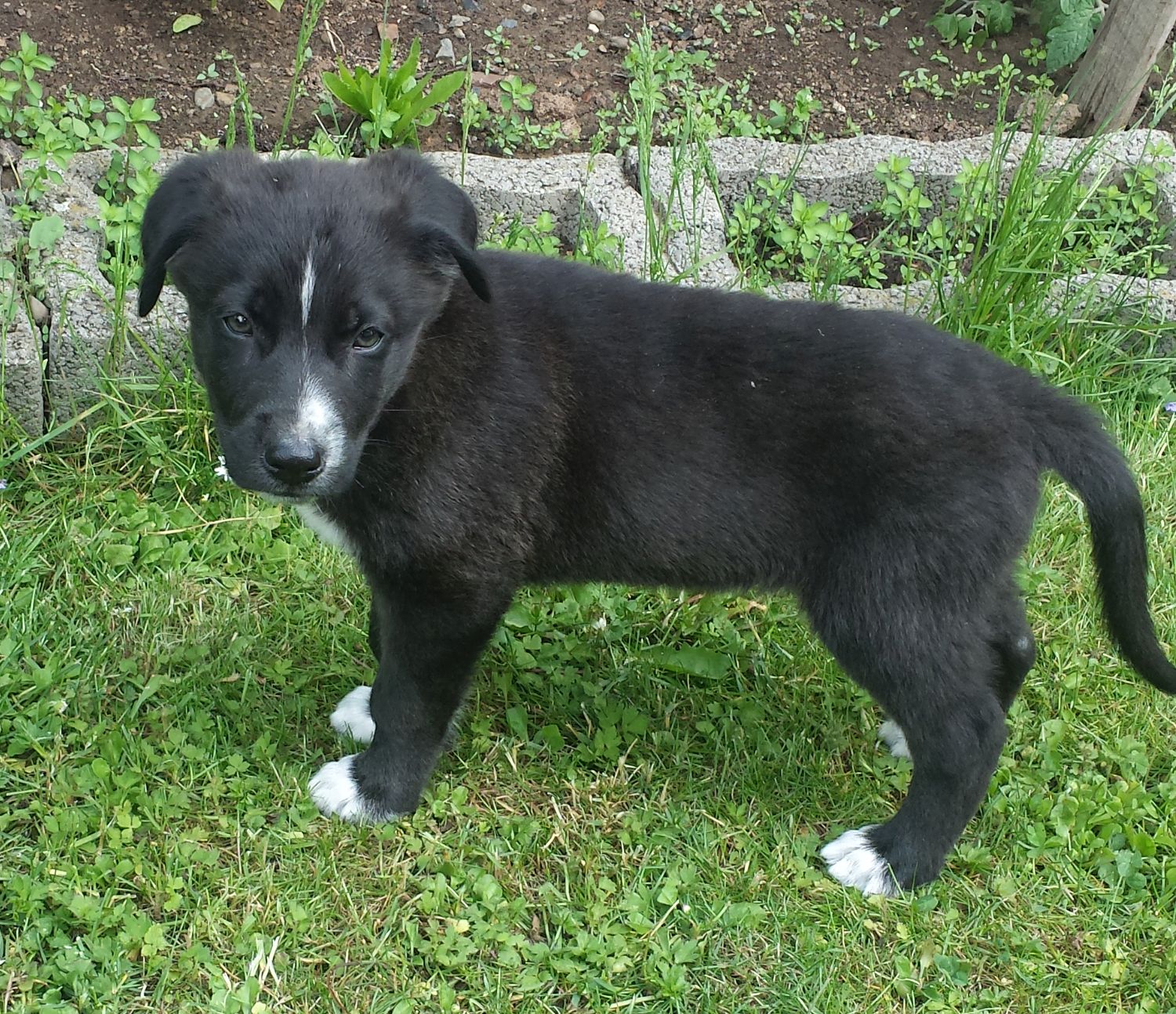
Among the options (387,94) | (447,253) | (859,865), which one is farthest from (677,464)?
(387,94)

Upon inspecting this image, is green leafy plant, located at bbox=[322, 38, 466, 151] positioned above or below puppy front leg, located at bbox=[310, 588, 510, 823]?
above

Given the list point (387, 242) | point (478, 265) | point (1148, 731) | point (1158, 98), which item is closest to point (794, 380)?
point (478, 265)

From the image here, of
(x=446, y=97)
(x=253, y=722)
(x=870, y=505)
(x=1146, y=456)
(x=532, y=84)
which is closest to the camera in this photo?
(x=870, y=505)

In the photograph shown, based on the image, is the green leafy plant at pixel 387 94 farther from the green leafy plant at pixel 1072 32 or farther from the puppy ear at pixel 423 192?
the green leafy plant at pixel 1072 32

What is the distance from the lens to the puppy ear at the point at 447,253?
232 centimetres

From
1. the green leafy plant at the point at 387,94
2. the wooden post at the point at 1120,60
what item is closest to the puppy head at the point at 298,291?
the green leafy plant at the point at 387,94

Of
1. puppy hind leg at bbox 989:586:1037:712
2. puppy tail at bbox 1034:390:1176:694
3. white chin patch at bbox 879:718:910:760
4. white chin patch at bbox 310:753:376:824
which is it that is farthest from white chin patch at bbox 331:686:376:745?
puppy tail at bbox 1034:390:1176:694

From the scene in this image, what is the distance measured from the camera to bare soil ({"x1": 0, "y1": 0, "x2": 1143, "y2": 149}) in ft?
14.1

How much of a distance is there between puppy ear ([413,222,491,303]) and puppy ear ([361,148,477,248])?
22 mm

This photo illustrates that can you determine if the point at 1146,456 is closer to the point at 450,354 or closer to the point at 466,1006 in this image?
the point at 450,354

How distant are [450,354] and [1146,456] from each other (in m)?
2.36

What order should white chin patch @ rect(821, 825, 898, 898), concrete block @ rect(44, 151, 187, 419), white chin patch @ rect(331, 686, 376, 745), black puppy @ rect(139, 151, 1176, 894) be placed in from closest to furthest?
1. black puppy @ rect(139, 151, 1176, 894)
2. white chin patch @ rect(821, 825, 898, 898)
3. white chin patch @ rect(331, 686, 376, 745)
4. concrete block @ rect(44, 151, 187, 419)

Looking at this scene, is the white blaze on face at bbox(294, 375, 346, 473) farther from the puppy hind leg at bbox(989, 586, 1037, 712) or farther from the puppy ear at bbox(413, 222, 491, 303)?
the puppy hind leg at bbox(989, 586, 1037, 712)

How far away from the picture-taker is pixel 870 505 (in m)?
2.46
